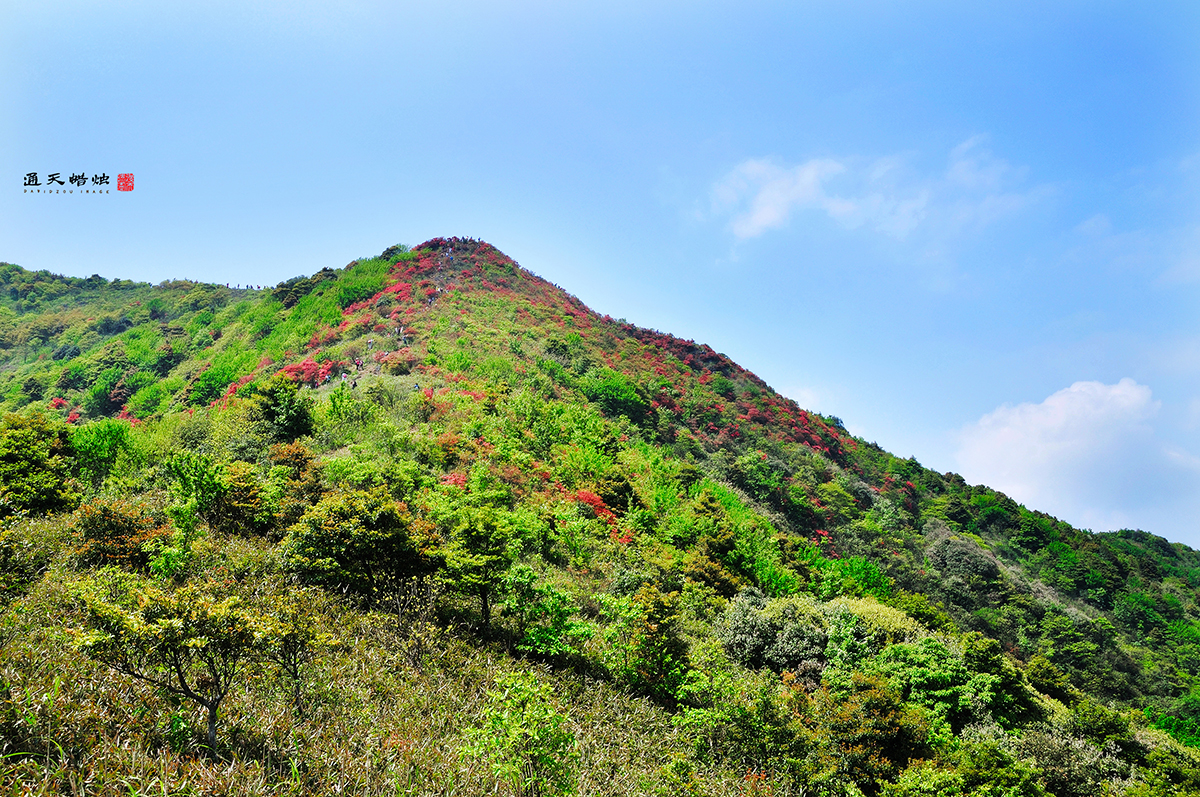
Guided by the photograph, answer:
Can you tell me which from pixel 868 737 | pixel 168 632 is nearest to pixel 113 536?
pixel 168 632

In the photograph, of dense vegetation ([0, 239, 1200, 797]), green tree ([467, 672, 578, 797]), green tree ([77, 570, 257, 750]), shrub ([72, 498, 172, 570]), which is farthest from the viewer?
shrub ([72, 498, 172, 570])

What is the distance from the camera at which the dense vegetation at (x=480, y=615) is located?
16.7 ft

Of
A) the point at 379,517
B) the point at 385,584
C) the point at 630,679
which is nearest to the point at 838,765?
the point at 630,679

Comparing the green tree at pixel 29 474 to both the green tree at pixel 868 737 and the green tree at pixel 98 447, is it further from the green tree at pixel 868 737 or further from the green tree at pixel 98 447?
the green tree at pixel 868 737

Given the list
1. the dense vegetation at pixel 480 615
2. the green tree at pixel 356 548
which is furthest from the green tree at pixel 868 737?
the green tree at pixel 356 548

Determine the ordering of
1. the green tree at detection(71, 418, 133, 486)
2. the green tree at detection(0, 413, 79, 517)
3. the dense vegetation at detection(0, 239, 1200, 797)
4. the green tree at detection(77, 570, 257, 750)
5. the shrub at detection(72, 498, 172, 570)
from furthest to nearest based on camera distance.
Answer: the green tree at detection(71, 418, 133, 486) → the green tree at detection(0, 413, 79, 517) → the shrub at detection(72, 498, 172, 570) → the dense vegetation at detection(0, 239, 1200, 797) → the green tree at detection(77, 570, 257, 750)

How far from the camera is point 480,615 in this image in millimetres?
11125

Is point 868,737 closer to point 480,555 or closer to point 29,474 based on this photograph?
point 480,555

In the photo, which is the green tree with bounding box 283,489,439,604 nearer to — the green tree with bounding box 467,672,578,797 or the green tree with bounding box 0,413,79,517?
the green tree with bounding box 467,672,578,797

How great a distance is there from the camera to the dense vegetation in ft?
16.7

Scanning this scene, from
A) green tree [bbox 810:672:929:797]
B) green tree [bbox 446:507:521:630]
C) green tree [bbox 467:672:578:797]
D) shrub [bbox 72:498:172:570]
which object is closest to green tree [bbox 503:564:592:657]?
green tree [bbox 446:507:521:630]

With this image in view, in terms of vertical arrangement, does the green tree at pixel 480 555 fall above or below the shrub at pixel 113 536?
above

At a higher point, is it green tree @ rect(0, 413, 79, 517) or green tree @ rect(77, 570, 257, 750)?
green tree @ rect(77, 570, 257, 750)

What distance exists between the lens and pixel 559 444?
25188 millimetres
